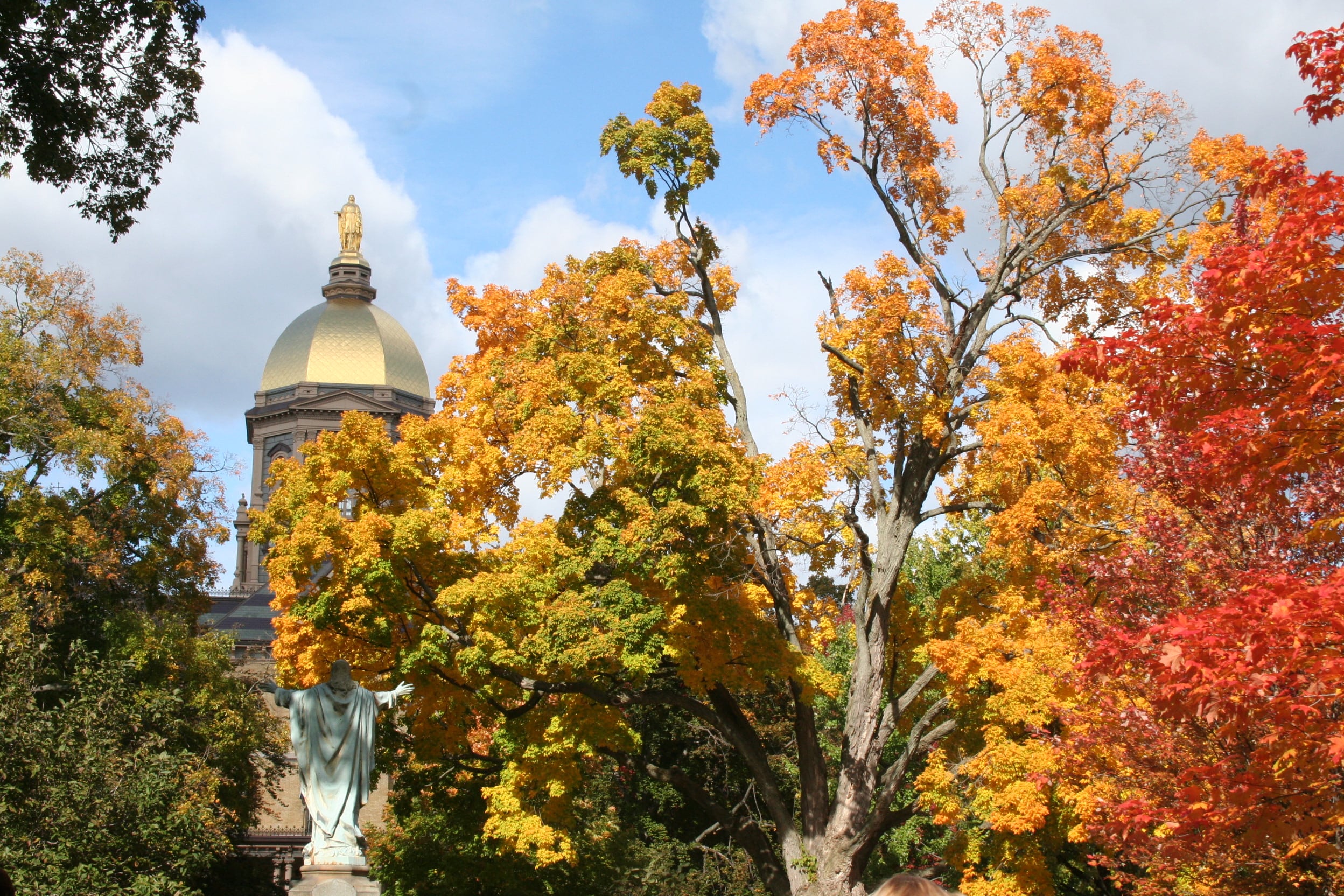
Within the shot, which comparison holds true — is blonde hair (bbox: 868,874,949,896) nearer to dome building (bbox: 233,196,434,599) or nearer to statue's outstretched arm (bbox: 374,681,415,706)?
statue's outstretched arm (bbox: 374,681,415,706)

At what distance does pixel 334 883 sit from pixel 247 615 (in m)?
49.5

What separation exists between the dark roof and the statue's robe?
3885cm

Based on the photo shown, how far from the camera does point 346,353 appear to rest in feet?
258

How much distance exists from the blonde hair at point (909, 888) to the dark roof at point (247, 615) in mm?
47841

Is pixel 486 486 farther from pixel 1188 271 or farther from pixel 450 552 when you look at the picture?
pixel 1188 271

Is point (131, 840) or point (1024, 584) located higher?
point (1024, 584)

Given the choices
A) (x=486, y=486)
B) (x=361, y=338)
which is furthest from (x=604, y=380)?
(x=361, y=338)

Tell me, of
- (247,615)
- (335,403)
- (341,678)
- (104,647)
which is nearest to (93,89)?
(341,678)

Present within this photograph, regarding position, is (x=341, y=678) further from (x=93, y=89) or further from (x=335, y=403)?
(x=335, y=403)

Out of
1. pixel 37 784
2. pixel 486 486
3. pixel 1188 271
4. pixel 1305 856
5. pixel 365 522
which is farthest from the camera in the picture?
pixel 486 486

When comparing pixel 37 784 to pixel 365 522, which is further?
pixel 37 784

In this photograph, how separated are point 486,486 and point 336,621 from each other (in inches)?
139

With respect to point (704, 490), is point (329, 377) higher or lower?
higher

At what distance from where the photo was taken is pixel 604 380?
2042 cm
